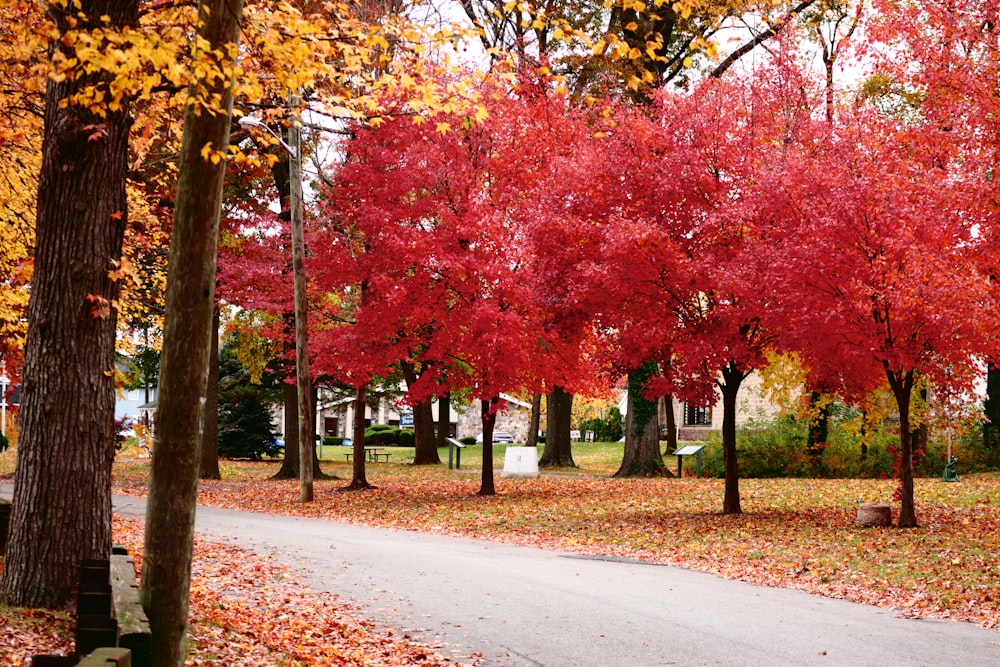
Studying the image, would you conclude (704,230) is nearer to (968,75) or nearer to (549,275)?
(549,275)

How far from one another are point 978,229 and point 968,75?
6.88 ft

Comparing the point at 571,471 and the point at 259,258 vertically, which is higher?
the point at 259,258

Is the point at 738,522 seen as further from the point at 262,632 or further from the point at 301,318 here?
the point at 262,632

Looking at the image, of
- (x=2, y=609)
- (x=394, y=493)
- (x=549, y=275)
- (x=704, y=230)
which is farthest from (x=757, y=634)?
(x=394, y=493)

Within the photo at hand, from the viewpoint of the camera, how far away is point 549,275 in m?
20.6

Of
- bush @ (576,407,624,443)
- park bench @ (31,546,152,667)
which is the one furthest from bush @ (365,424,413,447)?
park bench @ (31,546,152,667)

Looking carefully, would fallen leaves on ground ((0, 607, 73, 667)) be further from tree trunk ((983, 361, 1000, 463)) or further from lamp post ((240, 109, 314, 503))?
tree trunk ((983, 361, 1000, 463))

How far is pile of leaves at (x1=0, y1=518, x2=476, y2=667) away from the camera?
23.8 ft

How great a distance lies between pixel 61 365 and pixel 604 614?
5.22 metres

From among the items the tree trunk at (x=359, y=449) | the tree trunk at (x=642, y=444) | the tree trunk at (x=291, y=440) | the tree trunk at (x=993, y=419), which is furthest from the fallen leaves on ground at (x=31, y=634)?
the tree trunk at (x=993, y=419)

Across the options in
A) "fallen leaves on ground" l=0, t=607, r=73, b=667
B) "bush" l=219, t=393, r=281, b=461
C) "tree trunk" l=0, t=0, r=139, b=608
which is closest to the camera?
"fallen leaves on ground" l=0, t=607, r=73, b=667

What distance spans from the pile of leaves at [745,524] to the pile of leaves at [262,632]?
5403 millimetres

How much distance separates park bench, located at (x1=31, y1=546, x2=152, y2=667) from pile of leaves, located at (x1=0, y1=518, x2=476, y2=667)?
536 millimetres

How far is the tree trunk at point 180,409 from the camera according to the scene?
580 cm
